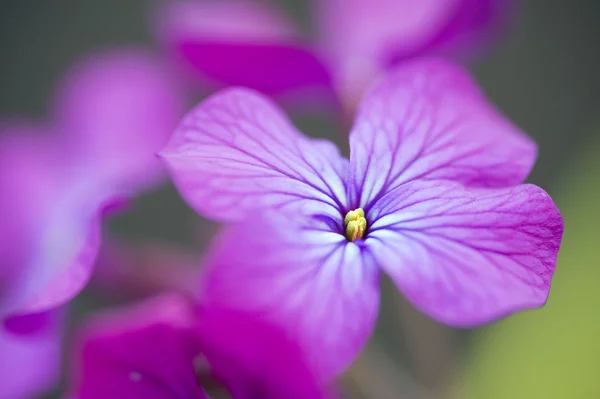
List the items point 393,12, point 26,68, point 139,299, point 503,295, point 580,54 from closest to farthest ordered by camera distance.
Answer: point 503,295 → point 139,299 → point 393,12 → point 580,54 → point 26,68

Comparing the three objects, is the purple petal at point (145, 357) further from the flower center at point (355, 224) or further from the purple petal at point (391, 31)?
the purple petal at point (391, 31)

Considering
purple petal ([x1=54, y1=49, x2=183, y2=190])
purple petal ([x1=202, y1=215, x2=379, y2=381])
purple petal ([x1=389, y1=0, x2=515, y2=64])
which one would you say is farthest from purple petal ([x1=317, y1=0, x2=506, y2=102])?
purple petal ([x1=202, y1=215, x2=379, y2=381])

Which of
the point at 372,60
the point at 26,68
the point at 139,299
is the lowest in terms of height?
the point at 26,68

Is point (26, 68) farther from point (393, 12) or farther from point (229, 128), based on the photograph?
point (229, 128)

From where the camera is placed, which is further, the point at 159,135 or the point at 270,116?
the point at 159,135

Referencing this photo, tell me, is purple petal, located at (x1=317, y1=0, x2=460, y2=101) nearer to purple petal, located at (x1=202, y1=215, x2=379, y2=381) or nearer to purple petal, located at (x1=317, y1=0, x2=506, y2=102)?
purple petal, located at (x1=317, y1=0, x2=506, y2=102)

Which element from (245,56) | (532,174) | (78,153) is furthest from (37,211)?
(532,174)

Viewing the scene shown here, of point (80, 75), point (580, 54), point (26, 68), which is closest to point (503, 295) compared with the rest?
point (80, 75)
